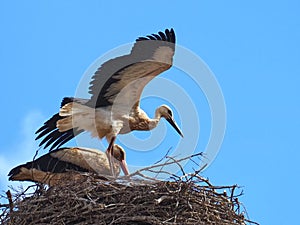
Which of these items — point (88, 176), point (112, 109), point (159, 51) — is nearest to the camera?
point (88, 176)

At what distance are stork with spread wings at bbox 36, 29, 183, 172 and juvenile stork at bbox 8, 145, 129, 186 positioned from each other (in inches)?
9.1

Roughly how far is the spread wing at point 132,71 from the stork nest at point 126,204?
1.85 meters

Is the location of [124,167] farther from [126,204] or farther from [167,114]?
[126,204]

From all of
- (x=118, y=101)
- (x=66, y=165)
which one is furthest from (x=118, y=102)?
(x=66, y=165)

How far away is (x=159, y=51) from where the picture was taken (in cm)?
1020

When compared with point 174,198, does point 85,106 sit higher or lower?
higher

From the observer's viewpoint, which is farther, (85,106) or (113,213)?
(85,106)

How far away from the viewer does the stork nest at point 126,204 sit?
8.08 metres

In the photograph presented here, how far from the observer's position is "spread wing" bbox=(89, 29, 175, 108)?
398 inches

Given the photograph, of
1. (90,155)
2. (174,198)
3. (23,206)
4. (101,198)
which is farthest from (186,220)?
(90,155)

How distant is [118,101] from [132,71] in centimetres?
58

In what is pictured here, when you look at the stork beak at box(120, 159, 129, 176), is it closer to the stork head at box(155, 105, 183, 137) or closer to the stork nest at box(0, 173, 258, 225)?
the stork head at box(155, 105, 183, 137)

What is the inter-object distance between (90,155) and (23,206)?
2.10 meters

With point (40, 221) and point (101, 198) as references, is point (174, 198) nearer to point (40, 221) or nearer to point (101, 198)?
point (101, 198)
